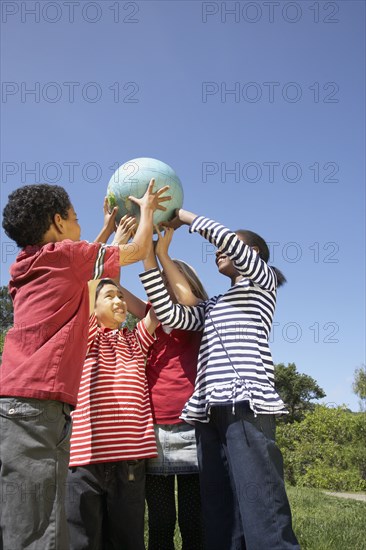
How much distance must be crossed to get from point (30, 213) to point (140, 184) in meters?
0.85

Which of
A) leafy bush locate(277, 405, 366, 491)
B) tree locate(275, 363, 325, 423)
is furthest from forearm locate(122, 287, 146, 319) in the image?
tree locate(275, 363, 325, 423)

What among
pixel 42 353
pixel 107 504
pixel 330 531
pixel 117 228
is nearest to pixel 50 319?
pixel 42 353

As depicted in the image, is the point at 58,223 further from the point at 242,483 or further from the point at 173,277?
the point at 242,483

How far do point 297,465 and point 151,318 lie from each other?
18066 millimetres

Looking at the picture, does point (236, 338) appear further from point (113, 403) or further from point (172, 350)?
point (113, 403)

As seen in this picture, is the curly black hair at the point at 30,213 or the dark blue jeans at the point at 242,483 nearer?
the dark blue jeans at the point at 242,483

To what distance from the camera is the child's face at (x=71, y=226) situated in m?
3.42

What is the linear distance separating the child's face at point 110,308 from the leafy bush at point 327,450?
658 inches

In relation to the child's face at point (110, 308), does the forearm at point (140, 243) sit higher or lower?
higher

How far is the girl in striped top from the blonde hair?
32 cm

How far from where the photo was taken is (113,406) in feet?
11.9

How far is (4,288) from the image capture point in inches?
1185

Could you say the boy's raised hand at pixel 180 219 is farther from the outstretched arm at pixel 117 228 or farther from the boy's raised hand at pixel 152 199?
the outstretched arm at pixel 117 228

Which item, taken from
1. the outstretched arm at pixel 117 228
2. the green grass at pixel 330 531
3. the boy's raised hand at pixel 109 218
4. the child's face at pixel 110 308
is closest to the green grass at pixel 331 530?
the green grass at pixel 330 531
